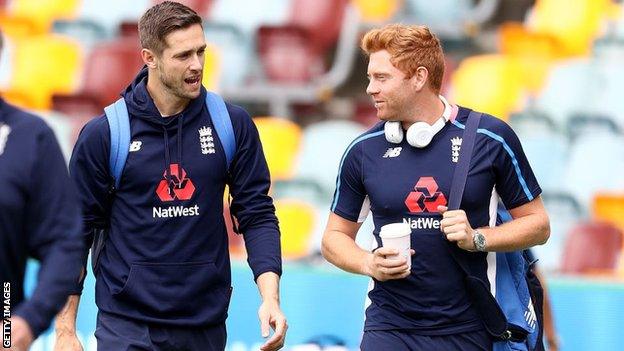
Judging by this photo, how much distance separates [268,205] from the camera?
5.80 meters

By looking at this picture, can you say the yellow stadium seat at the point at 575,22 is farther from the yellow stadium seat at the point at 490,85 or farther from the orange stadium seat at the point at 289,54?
the orange stadium seat at the point at 289,54

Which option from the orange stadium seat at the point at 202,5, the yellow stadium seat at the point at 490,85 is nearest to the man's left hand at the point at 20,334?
the yellow stadium seat at the point at 490,85

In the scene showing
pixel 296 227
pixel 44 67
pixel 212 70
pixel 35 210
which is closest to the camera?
pixel 35 210

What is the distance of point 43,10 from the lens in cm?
1366

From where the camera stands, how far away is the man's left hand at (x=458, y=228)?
17.7 feet

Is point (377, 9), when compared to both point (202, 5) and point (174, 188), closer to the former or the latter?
point (202, 5)

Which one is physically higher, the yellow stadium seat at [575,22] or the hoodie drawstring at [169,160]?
the yellow stadium seat at [575,22]

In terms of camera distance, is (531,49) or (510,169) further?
(531,49)

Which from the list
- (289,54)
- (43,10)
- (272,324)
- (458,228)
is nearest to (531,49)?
(289,54)

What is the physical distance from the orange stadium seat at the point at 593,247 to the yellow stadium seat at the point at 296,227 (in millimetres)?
1783

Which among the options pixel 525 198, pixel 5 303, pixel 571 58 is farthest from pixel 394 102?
pixel 571 58

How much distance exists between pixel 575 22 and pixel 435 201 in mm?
7065

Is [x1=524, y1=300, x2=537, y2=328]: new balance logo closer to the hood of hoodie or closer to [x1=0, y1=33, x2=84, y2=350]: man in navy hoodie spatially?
the hood of hoodie

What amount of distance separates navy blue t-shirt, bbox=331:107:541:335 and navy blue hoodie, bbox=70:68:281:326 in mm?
472
